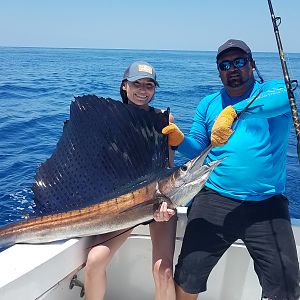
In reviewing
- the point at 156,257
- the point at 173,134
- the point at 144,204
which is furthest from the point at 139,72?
the point at 156,257

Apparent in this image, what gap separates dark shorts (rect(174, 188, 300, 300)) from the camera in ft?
5.76

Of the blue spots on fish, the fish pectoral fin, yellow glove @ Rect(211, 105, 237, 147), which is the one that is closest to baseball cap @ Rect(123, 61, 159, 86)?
the blue spots on fish

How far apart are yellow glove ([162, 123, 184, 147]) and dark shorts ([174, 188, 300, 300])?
361 millimetres

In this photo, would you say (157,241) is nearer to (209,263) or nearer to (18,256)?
(209,263)

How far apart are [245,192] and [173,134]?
18.4 inches

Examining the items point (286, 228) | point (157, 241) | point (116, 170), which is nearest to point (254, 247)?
point (286, 228)

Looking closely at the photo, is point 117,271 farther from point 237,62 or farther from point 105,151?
point 237,62

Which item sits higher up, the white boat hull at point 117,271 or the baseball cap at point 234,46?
the baseball cap at point 234,46

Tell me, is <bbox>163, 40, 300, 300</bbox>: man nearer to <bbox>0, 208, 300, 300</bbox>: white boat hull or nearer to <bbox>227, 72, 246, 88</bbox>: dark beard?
<bbox>227, 72, 246, 88</bbox>: dark beard

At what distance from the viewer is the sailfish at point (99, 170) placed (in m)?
1.86

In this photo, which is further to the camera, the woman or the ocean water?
the ocean water

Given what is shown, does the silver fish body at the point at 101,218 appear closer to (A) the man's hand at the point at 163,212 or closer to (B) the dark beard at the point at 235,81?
(A) the man's hand at the point at 163,212

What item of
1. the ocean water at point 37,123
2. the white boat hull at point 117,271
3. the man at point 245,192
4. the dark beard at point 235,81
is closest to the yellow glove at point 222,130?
the man at point 245,192

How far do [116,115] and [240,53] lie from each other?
29.1 inches
